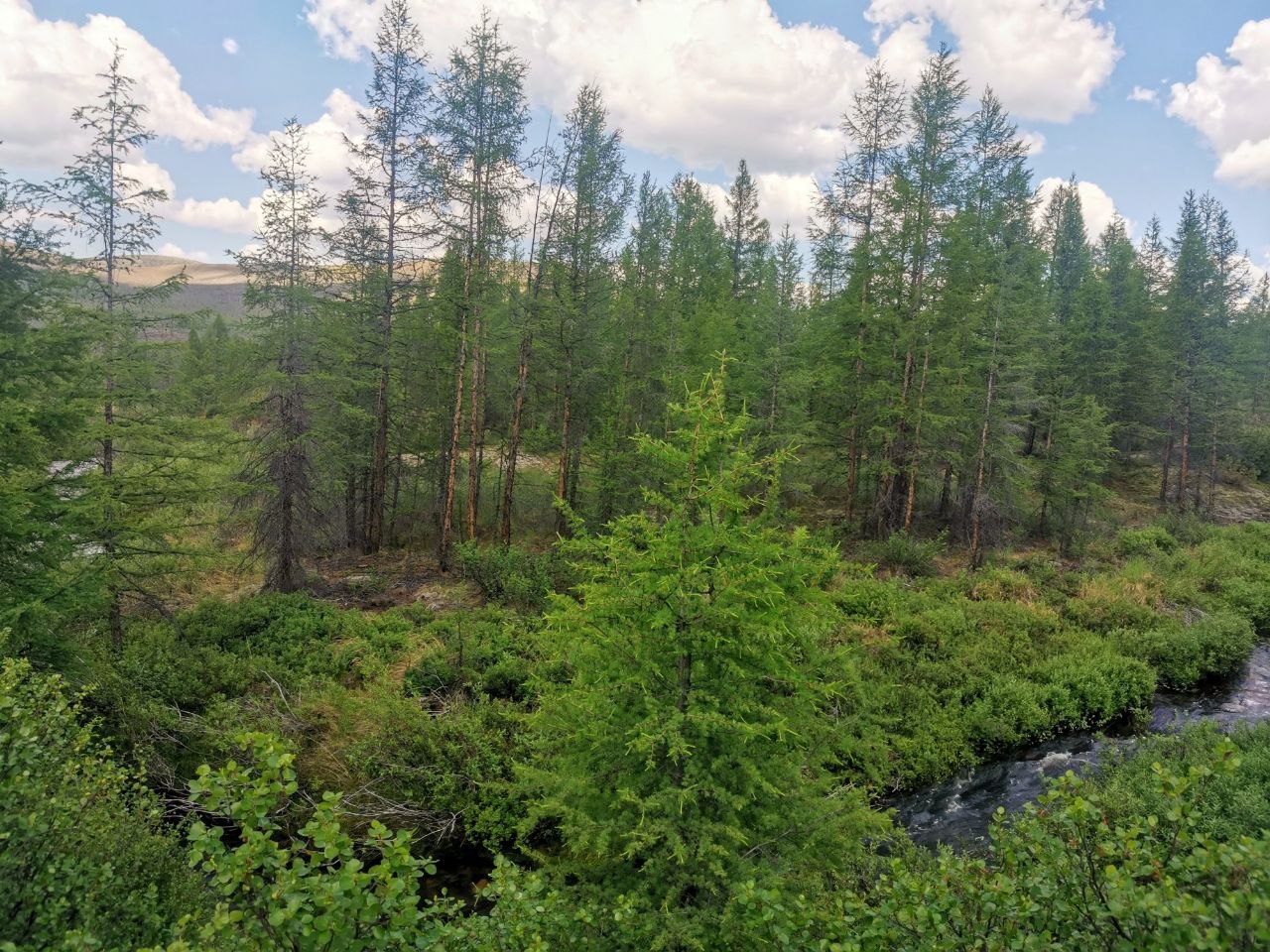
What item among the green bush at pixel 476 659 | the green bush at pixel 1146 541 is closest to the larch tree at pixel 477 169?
the green bush at pixel 476 659

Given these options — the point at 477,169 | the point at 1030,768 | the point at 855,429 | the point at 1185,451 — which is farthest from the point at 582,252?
the point at 1185,451

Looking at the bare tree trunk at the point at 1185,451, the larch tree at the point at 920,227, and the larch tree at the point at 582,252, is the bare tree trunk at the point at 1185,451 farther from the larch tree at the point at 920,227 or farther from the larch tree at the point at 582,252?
the larch tree at the point at 582,252

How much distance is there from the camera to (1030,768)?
1152cm

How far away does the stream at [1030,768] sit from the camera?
32.6ft

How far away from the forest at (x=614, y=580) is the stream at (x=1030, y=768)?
29 centimetres

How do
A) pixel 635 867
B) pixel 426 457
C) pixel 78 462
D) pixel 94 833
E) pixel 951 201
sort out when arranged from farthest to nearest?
1. pixel 426 457
2. pixel 951 201
3. pixel 78 462
4. pixel 635 867
5. pixel 94 833

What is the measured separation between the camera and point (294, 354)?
1585cm

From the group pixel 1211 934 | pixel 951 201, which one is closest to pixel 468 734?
pixel 1211 934

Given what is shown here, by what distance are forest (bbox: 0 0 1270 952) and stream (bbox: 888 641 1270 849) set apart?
0.95 feet

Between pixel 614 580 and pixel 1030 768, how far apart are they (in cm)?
1049

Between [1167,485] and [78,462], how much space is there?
4544cm

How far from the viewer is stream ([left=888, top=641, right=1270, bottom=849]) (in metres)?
9.95

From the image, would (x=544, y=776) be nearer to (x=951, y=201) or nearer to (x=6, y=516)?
(x=6, y=516)

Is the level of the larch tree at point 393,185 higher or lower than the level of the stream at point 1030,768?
higher
